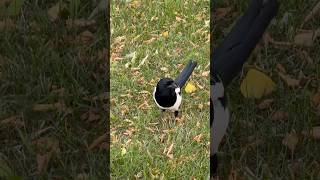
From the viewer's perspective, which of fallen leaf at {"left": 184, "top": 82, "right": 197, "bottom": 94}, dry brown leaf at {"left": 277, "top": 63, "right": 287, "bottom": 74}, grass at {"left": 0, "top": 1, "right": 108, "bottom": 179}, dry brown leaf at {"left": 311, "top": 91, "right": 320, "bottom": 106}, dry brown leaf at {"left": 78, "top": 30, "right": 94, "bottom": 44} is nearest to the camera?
grass at {"left": 0, "top": 1, "right": 108, "bottom": 179}

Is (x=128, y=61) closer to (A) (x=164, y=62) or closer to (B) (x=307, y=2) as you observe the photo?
(A) (x=164, y=62)

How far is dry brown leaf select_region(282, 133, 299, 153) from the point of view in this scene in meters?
2.69

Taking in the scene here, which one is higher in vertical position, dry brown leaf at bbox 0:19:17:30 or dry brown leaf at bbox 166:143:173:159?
dry brown leaf at bbox 0:19:17:30

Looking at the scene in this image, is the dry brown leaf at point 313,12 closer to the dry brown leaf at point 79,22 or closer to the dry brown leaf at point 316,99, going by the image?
the dry brown leaf at point 316,99

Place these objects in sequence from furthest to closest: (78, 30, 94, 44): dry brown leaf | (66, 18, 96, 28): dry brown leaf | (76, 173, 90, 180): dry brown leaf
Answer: (66, 18, 96, 28): dry brown leaf → (78, 30, 94, 44): dry brown leaf → (76, 173, 90, 180): dry brown leaf

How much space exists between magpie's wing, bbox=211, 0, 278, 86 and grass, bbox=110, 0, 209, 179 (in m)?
0.23

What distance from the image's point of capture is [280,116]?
9.43 ft

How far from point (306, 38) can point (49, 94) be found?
141cm

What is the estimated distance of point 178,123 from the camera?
2.86m

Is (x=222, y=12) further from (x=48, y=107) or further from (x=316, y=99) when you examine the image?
(x=48, y=107)

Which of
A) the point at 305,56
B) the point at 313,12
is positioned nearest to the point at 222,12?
the point at 313,12

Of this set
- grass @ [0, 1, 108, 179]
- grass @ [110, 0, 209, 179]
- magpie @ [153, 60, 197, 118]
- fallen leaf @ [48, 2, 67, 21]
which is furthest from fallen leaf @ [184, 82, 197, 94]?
fallen leaf @ [48, 2, 67, 21]

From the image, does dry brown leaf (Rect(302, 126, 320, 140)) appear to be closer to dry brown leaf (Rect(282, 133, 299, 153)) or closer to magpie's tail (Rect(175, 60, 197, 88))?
dry brown leaf (Rect(282, 133, 299, 153))

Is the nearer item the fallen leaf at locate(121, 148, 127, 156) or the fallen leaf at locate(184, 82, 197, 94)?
the fallen leaf at locate(121, 148, 127, 156)
